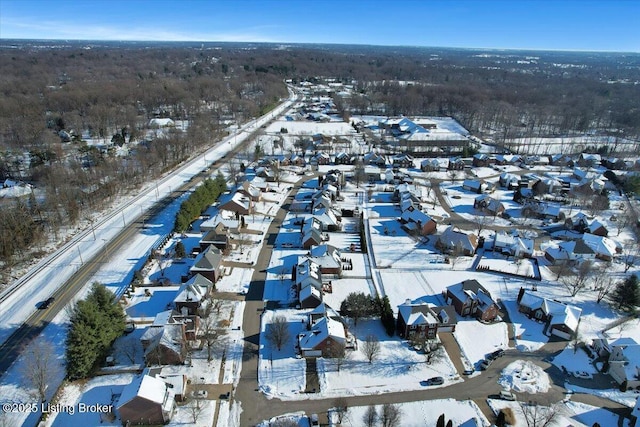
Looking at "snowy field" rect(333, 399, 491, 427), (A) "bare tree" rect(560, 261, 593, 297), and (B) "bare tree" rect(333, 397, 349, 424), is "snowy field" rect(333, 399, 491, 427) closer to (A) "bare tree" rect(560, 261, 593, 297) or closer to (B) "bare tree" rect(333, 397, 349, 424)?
(B) "bare tree" rect(333, 397, 349, 424)

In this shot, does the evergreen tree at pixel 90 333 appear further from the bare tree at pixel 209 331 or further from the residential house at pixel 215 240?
the residential house at pixel 215 240

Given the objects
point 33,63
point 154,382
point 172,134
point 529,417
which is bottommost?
point 529,417

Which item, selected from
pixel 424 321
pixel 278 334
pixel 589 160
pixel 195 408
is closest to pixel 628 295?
pixel 424 321

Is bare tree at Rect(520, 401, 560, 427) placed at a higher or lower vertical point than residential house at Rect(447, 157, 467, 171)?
lower

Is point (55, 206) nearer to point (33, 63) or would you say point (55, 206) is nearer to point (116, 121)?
point (116, 121)

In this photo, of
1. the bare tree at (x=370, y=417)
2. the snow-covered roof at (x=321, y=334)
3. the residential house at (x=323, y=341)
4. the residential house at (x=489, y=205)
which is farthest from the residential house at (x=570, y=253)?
the bare tree at (x=370, y=417)

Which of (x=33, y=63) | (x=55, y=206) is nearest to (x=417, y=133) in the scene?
(x=55, y=206)

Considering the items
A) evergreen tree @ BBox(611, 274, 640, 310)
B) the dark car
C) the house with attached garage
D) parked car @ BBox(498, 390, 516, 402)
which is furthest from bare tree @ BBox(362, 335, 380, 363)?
the dark car
